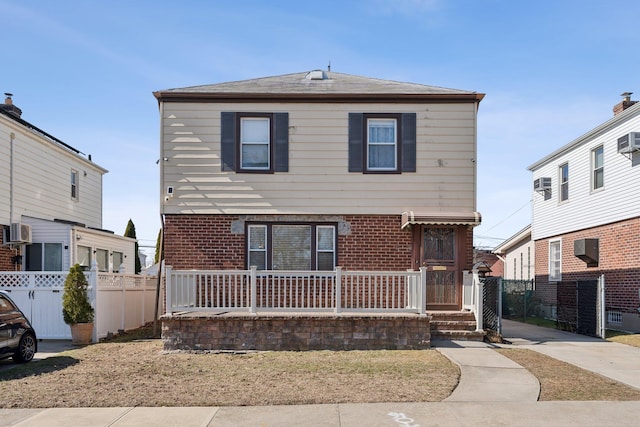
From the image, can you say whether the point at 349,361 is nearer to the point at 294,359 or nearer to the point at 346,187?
the point at 294,359

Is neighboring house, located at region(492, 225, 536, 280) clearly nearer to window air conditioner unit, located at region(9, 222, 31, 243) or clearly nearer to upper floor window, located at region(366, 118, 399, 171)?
upper floor window, located at region(366, 118, 399, 171)

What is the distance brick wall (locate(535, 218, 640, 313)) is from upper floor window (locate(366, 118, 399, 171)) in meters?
6.89

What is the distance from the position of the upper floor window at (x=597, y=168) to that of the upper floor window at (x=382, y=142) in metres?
7.25

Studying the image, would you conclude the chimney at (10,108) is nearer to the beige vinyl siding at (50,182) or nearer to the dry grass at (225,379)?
the beige vinyl siding at (50,182)

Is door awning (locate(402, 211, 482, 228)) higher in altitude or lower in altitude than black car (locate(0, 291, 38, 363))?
higher

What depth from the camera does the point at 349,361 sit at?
32.7ft

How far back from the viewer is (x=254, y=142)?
1342 cm

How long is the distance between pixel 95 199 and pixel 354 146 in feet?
48.2

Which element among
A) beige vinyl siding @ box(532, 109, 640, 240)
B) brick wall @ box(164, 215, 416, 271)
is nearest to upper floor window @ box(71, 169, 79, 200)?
brick wall @ box(164, 215, 416, 271)

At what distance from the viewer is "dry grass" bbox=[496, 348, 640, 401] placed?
7.52m

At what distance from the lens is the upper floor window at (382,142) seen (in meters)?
13.3

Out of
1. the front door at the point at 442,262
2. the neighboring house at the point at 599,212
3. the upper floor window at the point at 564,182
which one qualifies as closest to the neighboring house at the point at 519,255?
the neighboring house at the point at 599,212

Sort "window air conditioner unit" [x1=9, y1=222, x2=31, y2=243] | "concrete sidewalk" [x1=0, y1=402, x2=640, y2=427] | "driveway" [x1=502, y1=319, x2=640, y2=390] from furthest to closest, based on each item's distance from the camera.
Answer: "window air conditioner unit" [x1=9, y1=222, x2=31, y2=243] < "driveway" [x1=502, y1=319, x2=640, y2=390] < "concrete sidewalk" [x1=0, y1=402, x2=640, y2=427]

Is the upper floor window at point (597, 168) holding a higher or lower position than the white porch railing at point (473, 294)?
higher
